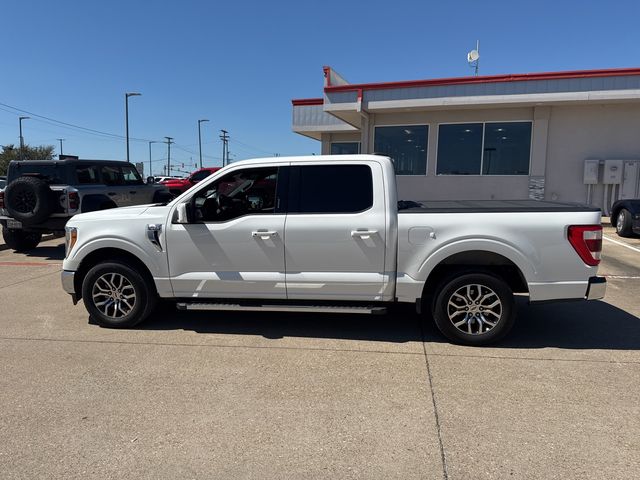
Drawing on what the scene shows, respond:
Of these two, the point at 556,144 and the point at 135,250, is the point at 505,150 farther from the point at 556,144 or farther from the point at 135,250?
the point at 135,250

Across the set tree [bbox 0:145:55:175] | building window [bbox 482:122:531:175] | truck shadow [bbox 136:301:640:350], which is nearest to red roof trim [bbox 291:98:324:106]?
building window [bbox 482:122:531:175]

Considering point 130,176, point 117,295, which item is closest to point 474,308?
point 117,295

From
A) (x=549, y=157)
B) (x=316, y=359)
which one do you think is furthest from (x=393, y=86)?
(x=316, y=359)

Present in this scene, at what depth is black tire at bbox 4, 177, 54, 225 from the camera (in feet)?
29.8

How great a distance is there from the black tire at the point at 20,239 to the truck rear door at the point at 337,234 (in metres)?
8.24

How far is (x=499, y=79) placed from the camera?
573 inches

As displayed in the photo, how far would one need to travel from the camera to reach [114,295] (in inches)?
204

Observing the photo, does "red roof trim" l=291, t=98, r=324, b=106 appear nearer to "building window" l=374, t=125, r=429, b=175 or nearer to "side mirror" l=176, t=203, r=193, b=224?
"building window" l=374, t=125, r=429, b=175

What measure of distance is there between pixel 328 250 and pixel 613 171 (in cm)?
1354

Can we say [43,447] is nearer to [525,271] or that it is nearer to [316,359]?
[316,359]

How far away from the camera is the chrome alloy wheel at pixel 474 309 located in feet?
15.0

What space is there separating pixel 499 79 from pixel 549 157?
122 inches

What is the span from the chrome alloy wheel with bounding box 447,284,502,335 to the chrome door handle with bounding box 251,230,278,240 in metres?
1.82

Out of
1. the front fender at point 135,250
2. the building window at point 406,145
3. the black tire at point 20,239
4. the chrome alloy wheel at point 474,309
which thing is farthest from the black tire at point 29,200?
the building window at point 406,145
